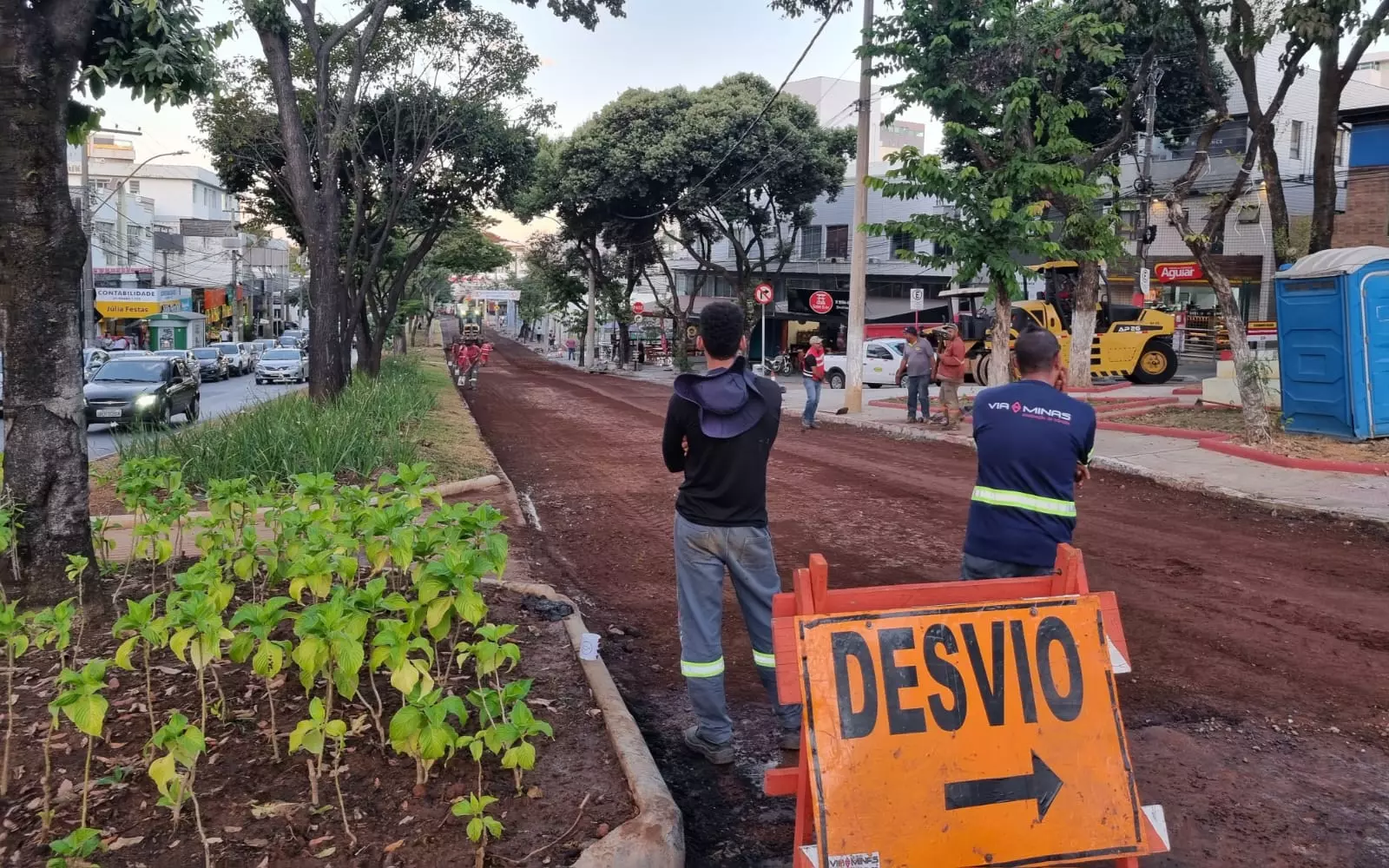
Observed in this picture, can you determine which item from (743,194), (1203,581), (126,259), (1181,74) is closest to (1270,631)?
(1203,581)

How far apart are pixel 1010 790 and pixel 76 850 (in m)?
2.65

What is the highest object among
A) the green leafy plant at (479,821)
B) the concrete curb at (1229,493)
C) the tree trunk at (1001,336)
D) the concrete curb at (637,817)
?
the tree trunk at (1001,336)

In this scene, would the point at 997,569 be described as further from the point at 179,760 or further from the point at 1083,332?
the point at 1083,332

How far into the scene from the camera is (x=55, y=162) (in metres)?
5.28

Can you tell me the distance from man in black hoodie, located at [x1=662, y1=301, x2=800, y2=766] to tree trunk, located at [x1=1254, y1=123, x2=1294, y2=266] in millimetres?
13592

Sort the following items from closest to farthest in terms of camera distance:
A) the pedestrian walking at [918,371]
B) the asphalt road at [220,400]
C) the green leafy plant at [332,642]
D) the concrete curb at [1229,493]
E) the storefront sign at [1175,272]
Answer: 1. the green leafy plant at [332,642]
2. the concrete curb at [1229,493]
3. the asphalt road at [220,400]
4. the pedestrian walking at [918,371]
5. the storefront sign at [1175,272]

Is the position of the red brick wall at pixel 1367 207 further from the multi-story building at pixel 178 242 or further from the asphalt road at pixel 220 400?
the multi-story building at pixel 178 242

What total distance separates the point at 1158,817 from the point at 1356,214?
2586 cm

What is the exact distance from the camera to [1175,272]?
3238 cm

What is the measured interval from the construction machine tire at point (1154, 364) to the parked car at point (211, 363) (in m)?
32.6

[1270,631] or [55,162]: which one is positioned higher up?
[55,162]

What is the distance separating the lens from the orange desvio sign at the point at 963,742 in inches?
120

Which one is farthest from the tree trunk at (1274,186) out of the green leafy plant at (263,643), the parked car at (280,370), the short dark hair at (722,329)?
the parked car at (280,370)

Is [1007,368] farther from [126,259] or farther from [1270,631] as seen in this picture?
[126,259]
